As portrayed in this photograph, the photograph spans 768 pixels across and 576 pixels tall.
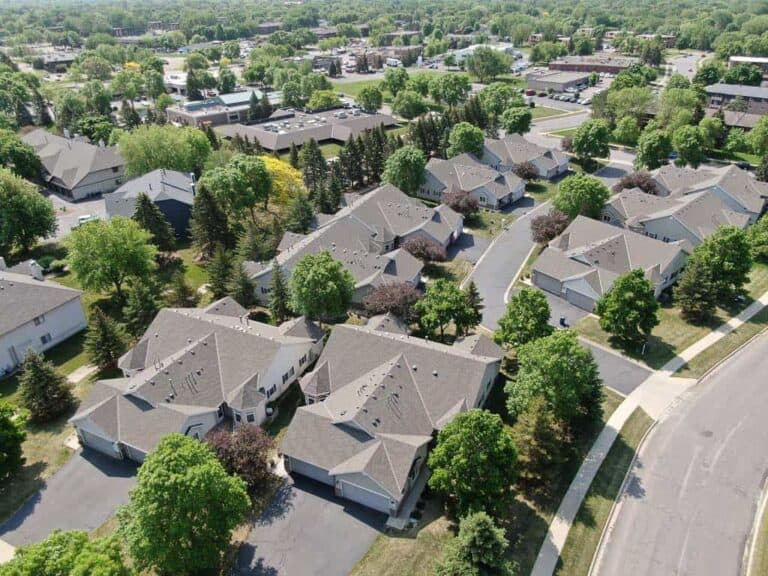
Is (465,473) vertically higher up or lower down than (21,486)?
higher up

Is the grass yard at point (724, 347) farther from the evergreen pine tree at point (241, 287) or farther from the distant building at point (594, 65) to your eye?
the distant building at point (594, 65)

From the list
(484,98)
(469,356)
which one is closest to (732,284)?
(469,356)

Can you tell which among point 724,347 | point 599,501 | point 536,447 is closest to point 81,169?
point 536,447

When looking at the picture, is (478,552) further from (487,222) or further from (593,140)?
(593,140)

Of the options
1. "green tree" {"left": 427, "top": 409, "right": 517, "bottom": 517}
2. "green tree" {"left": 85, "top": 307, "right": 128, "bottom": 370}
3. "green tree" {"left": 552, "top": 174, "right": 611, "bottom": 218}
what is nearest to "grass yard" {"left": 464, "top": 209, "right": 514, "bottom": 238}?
"green tree" {"left": 552, "top": 174, "right": 611, "bottom": 218}

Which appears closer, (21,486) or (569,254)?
(21,486)

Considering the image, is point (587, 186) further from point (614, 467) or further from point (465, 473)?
point (465, 473)

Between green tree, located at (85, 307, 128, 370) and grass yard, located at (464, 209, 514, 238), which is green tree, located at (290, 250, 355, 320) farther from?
grass yard, located at (464, 209, 514, 238)
